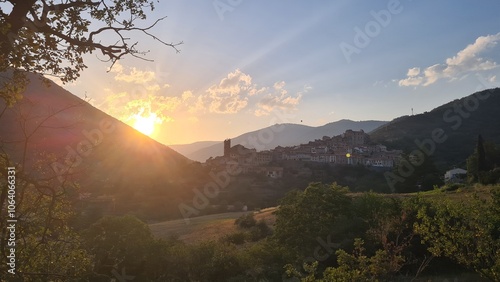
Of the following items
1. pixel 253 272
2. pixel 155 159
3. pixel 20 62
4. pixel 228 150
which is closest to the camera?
pixel 20 62

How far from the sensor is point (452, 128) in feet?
419

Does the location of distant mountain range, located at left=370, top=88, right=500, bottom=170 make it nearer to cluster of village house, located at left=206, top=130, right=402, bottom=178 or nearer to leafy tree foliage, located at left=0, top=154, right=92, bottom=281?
cluster of village house, located at left=206, top=130, right=402, bottom=178

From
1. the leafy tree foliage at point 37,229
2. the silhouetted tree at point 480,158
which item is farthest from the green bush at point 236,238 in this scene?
the silhouetted tree at point 480,158

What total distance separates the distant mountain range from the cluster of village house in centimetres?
1195

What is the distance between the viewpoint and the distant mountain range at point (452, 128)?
101562mm

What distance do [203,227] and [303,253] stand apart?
22.6 m

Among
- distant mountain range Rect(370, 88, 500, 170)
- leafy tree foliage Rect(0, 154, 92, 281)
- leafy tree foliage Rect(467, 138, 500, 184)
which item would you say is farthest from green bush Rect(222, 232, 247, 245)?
distant mountain range Rect(370, 88, 500, 170)

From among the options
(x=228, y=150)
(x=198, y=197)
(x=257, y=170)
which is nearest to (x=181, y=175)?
(x=198, y=197)

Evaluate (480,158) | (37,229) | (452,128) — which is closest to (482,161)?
(480,158)

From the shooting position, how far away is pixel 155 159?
9294 cm

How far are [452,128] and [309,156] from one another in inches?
2334

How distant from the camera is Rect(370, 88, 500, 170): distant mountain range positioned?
10156 cm

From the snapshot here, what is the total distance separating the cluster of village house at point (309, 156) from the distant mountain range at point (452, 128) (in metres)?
12.0

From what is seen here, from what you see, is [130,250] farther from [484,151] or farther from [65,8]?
[484,151]
